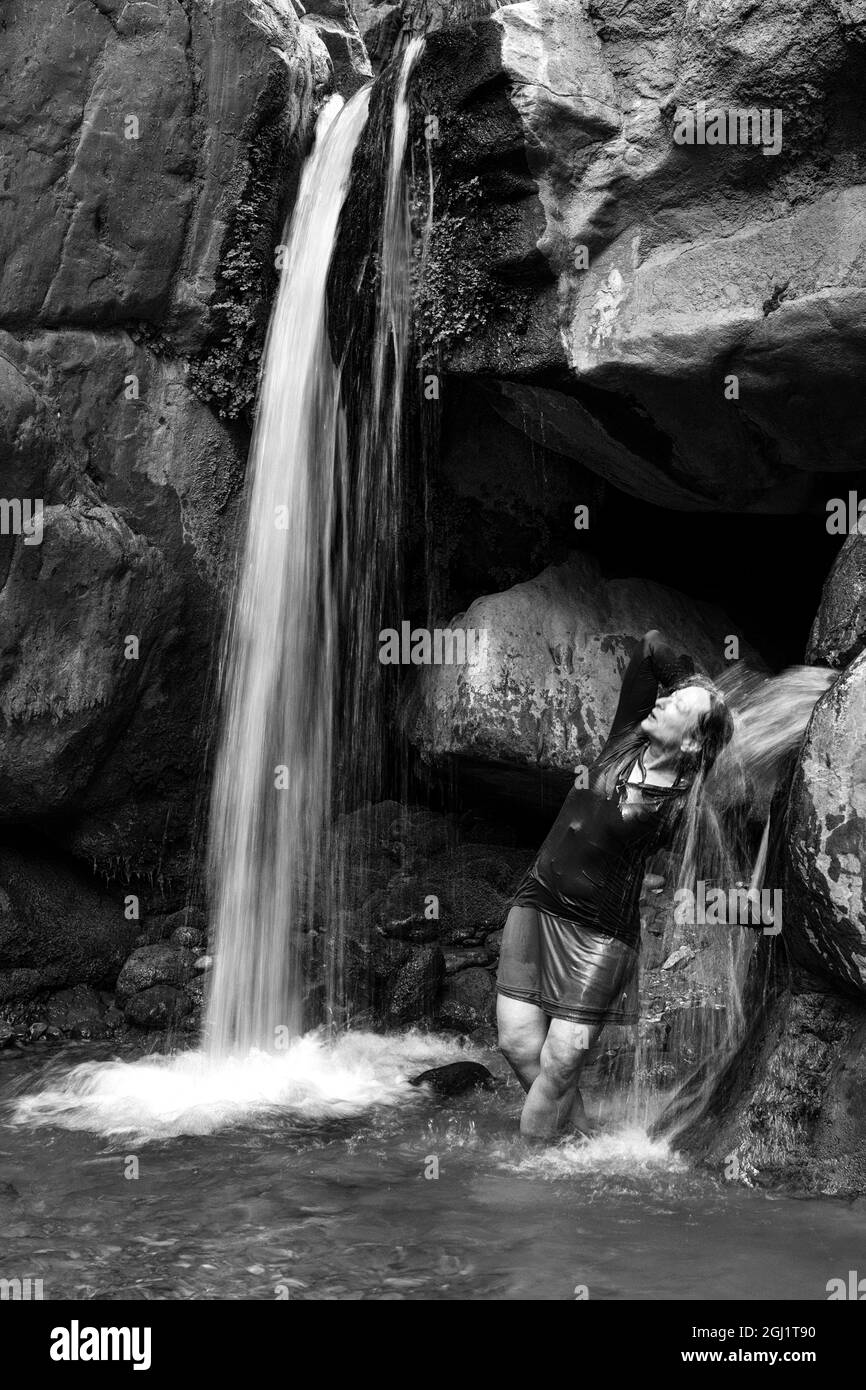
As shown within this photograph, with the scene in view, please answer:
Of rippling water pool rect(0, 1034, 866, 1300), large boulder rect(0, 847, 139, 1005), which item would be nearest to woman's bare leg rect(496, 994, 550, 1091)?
rippling water pool rect(0, 1034, 866, 1300)

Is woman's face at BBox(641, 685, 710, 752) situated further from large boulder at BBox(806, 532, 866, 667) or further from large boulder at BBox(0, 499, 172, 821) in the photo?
large boulder at BBox(0, 499, 172, 821)

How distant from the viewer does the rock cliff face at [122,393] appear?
8.09 m

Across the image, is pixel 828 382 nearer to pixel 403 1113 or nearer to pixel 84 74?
pixel 403 1113

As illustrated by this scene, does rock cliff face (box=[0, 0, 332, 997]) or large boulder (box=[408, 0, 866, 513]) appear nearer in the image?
large boulder (box=[408, 0, 866, 513])

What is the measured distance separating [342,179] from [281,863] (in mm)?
4302

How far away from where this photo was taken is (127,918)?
884 centimetres

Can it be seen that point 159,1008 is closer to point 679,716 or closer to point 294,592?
point 294,592

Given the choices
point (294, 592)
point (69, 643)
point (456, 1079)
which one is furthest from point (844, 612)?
point (69, 643)

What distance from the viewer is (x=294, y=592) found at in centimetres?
833


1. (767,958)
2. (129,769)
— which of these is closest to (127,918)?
(129,769)

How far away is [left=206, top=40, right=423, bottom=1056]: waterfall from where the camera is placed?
8.25 m

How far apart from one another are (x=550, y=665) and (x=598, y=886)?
2.71 m

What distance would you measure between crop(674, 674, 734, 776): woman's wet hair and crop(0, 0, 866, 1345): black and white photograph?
0.04 meters
